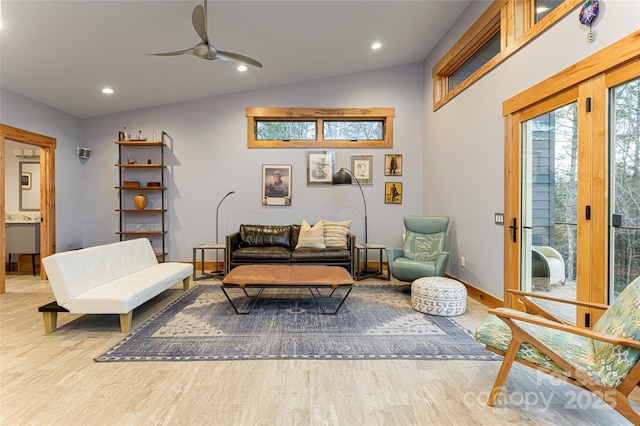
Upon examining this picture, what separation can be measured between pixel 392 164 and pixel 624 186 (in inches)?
142

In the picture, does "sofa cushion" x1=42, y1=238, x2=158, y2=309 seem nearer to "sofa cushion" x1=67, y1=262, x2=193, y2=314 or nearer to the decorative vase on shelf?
"sofa cushion" x1=67, y1=262, x2=193, y2=314

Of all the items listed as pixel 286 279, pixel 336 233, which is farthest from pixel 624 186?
pixel 336 233

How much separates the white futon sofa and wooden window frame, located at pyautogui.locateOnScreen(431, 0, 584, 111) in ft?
14.3

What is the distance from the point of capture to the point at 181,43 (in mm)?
3717

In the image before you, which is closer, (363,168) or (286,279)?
(286,279)

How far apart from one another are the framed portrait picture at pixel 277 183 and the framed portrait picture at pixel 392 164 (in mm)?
1754

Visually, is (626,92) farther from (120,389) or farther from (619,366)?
(120,389)

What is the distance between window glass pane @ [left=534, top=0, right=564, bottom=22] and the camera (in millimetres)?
2637

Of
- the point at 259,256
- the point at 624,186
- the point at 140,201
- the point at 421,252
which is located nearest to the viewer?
the point at 624,186

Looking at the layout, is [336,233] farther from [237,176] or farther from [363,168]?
[237,176]

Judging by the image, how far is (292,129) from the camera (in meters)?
5.63

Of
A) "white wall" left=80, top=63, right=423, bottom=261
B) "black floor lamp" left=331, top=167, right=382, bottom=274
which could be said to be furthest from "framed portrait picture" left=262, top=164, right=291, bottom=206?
"black floor lamp" left=331, top=167, right=382, bottom=274

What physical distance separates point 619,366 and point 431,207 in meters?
3.85

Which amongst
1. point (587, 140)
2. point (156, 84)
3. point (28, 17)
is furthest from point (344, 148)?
point (28, 17)
